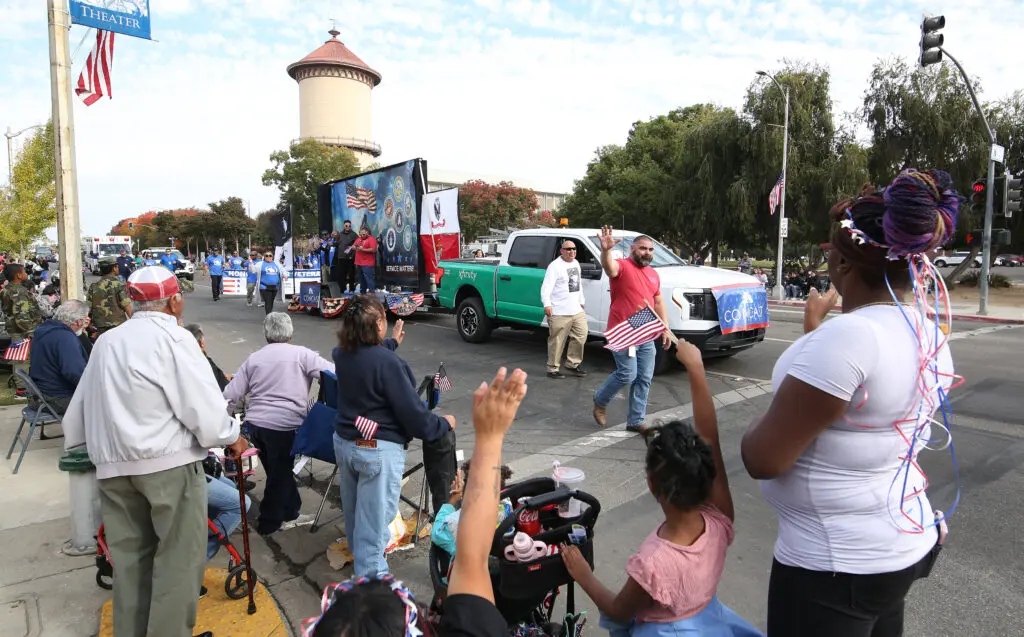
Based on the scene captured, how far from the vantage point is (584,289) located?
9.59 m

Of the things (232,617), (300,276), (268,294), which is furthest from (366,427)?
(300,276)

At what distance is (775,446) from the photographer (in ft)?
5.16

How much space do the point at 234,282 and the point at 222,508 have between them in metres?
18.8

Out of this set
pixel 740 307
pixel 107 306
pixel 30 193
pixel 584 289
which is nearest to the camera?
pixel 107 306

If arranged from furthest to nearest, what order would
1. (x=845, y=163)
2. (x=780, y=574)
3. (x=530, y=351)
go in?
(x=845, y=163), (x=530, y=351), (x=780, y=574)

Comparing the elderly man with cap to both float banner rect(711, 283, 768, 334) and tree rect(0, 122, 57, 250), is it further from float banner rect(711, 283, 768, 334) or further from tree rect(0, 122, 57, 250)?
tree rect(0, 122, 57, 250)

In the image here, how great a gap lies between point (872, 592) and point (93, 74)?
9.99m

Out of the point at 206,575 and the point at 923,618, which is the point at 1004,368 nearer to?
the point at 923,618

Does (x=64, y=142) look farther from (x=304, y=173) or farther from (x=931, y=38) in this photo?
(x=304, y=173)

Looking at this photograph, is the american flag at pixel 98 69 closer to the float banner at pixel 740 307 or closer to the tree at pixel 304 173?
the float banner at pixel 740 307

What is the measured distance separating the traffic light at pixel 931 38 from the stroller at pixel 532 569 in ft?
46.8

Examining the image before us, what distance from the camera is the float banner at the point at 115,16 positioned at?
23.0 feet

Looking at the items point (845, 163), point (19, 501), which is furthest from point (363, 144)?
point (19, 501)

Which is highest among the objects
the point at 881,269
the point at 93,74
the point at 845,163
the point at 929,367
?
the point at 845,163
